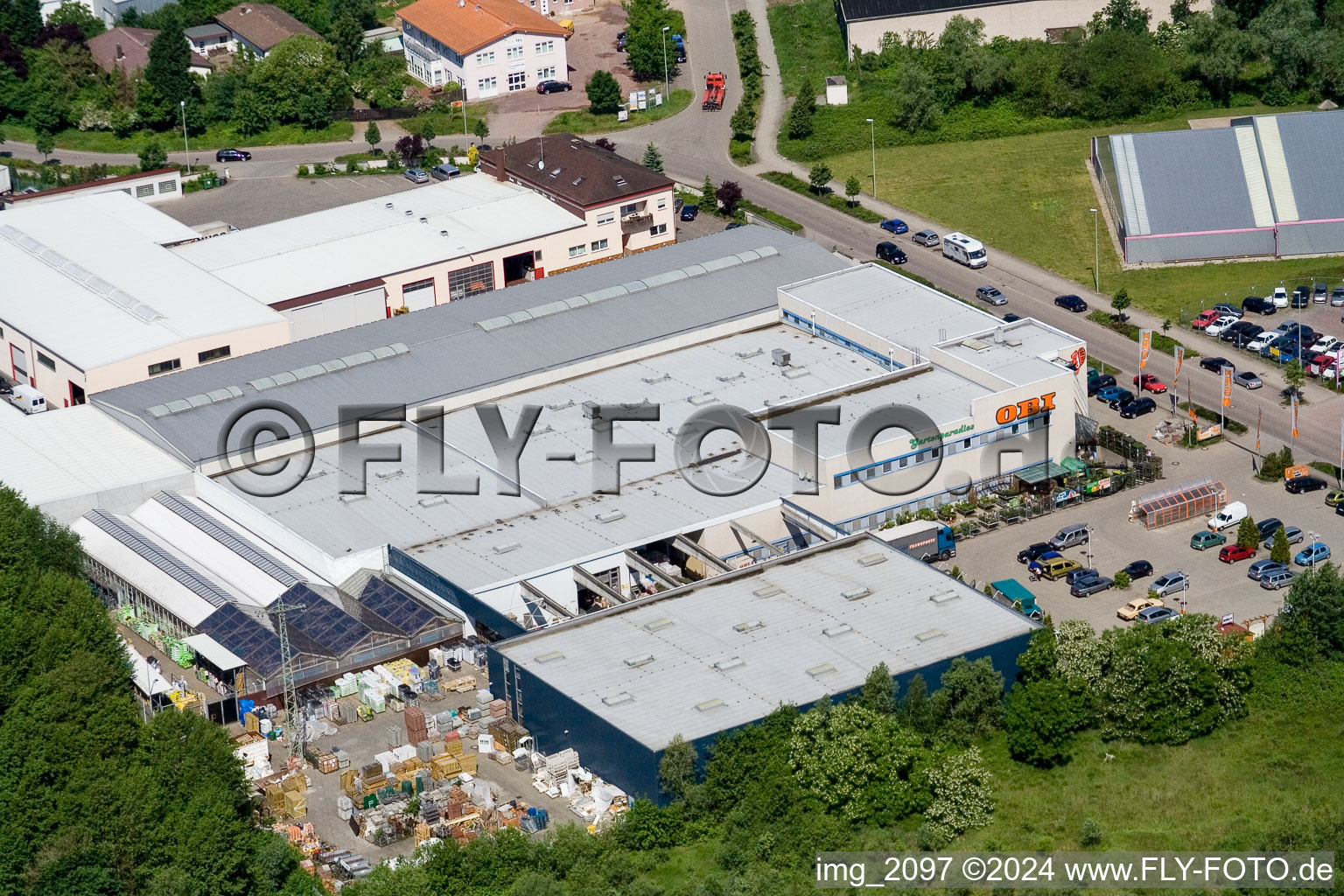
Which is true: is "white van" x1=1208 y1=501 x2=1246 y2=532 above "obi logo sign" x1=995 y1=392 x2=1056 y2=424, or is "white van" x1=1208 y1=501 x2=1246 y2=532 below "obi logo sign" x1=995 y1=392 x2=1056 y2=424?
below

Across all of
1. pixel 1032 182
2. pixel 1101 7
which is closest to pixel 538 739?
pixel 1032 182

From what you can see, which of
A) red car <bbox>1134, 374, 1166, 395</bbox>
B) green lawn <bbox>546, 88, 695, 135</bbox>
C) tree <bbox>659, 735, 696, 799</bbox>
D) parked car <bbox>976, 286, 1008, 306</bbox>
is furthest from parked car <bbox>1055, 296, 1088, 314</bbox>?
tree <bbox>659, 735, 696, 799</bbox>

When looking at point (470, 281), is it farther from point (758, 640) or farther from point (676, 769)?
point (676, 769)

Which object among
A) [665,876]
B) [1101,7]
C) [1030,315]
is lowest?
[665,876]

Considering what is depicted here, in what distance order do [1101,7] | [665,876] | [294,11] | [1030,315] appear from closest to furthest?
[665,876] < [1030,315] < [1101,7] < [294,11]

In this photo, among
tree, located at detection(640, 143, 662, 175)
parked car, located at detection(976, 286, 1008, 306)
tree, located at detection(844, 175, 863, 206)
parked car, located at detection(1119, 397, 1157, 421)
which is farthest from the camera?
tree, located at detection(640, 143, 662, 175)

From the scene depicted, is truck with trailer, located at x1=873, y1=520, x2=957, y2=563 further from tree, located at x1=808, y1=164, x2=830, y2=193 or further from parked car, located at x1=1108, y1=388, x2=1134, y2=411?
tree, located at x1=808, y1=164, x2=830, y2=193

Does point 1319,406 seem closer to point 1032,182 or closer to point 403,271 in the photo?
point 1032,182
